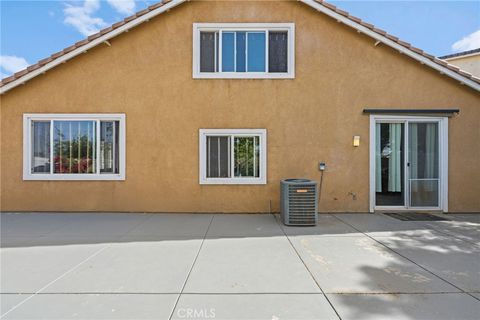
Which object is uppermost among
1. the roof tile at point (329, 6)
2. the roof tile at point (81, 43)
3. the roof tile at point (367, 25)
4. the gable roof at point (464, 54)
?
the gable roof at point (464, 54)

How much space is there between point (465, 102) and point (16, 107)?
13322 millimetres

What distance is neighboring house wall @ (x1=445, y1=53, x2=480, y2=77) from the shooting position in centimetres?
1222

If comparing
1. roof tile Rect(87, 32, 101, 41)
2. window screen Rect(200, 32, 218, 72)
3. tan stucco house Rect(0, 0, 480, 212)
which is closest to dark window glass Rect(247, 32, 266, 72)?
tan stucco house Rect(0, 0, 480, 212)

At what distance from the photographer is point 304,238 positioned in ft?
18.1

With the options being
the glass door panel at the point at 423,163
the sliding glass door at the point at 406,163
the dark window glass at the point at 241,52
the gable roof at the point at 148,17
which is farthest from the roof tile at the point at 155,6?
the glass door panel at the point at 423,163

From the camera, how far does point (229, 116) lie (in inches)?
309

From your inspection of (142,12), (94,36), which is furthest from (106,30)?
(142,12)

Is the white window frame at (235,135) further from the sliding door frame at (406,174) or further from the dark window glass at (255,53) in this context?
the sliding door frame at (406,174)

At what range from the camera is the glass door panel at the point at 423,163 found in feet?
26.0

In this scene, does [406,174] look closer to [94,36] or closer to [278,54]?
[278,54]

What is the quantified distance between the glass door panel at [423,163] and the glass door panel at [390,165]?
0.25 meters

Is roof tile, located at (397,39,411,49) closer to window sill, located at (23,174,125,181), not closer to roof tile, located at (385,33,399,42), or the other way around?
roof tile, located at (385,33,399,42)

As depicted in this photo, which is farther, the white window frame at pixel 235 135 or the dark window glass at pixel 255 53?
the dark window glass at pixel 255 53

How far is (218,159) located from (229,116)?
4.34 ft
